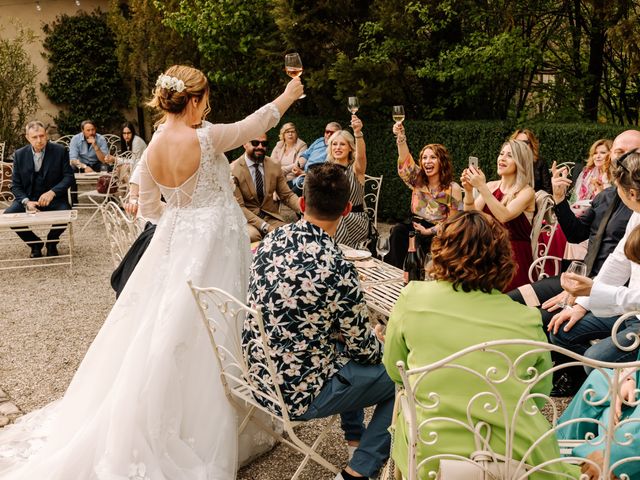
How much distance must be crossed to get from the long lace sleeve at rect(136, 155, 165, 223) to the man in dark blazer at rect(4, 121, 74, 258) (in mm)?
4208

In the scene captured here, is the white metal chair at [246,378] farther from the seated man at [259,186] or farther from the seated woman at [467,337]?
the seated man at [259,186]

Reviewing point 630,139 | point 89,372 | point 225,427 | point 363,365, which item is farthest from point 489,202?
point 89,372

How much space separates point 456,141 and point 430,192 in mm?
3465

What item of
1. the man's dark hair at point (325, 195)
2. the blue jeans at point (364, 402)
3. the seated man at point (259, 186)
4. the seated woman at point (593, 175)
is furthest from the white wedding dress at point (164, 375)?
the seated woman at point (593, 175)

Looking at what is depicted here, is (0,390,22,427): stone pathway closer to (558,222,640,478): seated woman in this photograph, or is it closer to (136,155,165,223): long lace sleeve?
(136,155,165,223): long lace sleeve

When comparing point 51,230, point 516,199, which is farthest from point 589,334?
point 51,230

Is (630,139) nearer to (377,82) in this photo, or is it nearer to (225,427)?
(225,427)

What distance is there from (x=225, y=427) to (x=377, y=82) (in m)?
6.82

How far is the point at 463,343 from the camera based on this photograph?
7.12 feet

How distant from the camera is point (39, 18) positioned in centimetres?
1661

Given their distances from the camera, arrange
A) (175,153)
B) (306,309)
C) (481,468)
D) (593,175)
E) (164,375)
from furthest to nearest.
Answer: (593,175) → (175,153) → (164,375) → (306,309) → (481,468)

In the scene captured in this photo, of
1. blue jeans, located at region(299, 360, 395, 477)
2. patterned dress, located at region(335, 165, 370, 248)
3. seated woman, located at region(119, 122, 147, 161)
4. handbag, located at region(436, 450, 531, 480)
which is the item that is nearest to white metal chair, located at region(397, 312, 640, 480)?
handbag, located at region(436, 450, 531, 480)

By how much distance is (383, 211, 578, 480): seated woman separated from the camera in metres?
2.12

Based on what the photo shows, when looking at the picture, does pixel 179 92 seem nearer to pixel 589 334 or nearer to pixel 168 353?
pixel 168 353
